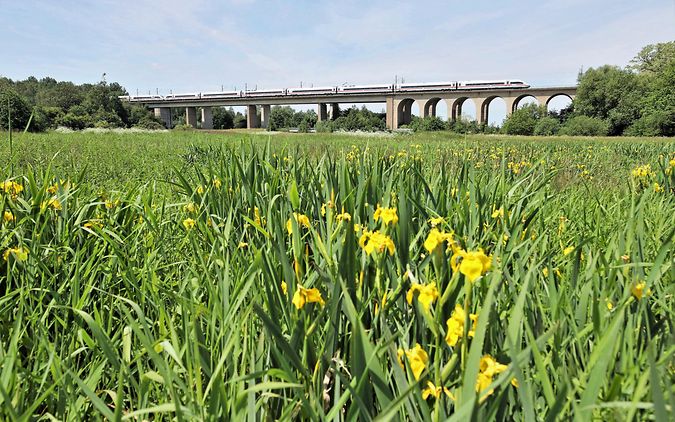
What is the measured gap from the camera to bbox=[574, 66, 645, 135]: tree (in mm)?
44625

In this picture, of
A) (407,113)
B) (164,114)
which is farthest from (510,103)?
(164,114)

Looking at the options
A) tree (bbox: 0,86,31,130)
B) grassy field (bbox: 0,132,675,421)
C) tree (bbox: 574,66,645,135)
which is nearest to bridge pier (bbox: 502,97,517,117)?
tree (bbox: 574,66,645,135)

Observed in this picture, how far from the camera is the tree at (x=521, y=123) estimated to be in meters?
50.1

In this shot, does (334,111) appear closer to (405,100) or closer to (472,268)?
(405,100)

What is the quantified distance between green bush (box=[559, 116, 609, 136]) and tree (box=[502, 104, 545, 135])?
13.4 feet

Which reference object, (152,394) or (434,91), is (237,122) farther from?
(152,394)

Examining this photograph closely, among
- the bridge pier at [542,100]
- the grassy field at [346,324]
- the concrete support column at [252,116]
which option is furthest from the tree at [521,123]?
the grassy field at [346,324]

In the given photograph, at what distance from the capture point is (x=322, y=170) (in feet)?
7.85

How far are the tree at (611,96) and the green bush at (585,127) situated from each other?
4.32 ft

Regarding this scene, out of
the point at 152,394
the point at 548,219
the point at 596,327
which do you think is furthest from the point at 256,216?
the point at 548,219

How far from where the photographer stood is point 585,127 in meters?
45.2

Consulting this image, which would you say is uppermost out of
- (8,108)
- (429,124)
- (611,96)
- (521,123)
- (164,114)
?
Answer: (164,114)

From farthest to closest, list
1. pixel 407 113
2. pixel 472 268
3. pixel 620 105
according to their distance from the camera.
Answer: pixel 407 113 → pixel 620 105 → pixel 472 268

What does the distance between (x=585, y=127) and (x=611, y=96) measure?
4.80 m
